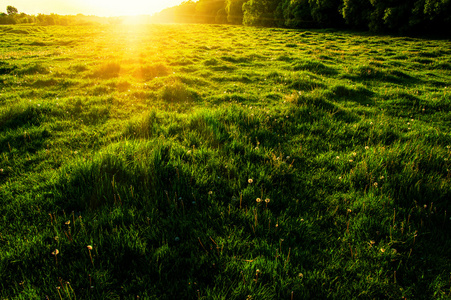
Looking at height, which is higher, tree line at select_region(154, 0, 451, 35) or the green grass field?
tree line at select_region(154, 0, 451, 35)

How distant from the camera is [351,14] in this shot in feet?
120

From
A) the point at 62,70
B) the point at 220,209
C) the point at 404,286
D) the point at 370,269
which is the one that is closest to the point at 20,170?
the point at 220,209

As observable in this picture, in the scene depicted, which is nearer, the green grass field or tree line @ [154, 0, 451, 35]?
the green grass field

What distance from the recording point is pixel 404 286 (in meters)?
2.08

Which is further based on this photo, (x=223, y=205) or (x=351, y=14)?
(x=351, y=14)

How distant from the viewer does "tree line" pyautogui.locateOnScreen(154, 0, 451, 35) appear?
27609 mm

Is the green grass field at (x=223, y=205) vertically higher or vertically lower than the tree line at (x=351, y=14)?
lower

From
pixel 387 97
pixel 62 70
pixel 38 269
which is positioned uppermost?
pixel 62 70

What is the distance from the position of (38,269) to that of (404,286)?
3454 mm

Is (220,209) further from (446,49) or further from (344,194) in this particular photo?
(446,49)

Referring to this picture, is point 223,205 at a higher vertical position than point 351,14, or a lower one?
lower

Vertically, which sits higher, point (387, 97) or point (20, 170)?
point (387, 97)

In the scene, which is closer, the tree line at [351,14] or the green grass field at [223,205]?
the green grass field at [223,205]

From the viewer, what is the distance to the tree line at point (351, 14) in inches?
1087
